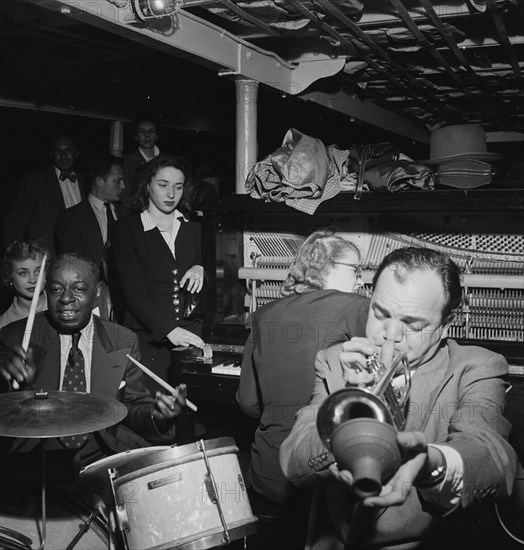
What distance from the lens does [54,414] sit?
2.68 metres

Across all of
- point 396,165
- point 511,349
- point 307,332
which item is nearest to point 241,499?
point 307,332

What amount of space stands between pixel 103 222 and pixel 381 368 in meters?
3.77

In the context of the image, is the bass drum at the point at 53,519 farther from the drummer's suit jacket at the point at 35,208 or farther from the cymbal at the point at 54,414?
the drummer's suit jacket at the point at 35,208

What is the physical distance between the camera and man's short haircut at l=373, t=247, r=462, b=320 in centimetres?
219

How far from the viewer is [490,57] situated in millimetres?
5590

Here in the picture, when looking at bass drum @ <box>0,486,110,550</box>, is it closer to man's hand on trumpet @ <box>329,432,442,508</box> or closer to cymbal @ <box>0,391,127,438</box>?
cymbal @ <box>0,391,127,438</box>

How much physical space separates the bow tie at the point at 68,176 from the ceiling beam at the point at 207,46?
5.57ft

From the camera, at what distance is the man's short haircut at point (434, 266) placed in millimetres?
2186

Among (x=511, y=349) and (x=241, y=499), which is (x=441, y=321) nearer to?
(x=241, y=499)

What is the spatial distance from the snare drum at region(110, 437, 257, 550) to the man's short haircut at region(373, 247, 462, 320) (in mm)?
1031

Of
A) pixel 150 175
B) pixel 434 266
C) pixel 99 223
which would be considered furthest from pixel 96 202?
pixel 434 266

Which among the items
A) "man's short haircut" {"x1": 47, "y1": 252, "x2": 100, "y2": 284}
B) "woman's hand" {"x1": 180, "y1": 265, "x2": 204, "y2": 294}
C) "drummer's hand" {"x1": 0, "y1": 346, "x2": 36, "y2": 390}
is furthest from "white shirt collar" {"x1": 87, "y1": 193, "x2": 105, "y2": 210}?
"drummer's hand" {"x1": 0, "y1": 346, "x2": 36, "y2": 390}

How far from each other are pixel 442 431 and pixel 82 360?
190 cm

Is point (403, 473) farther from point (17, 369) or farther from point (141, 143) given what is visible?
point (141, 143)
